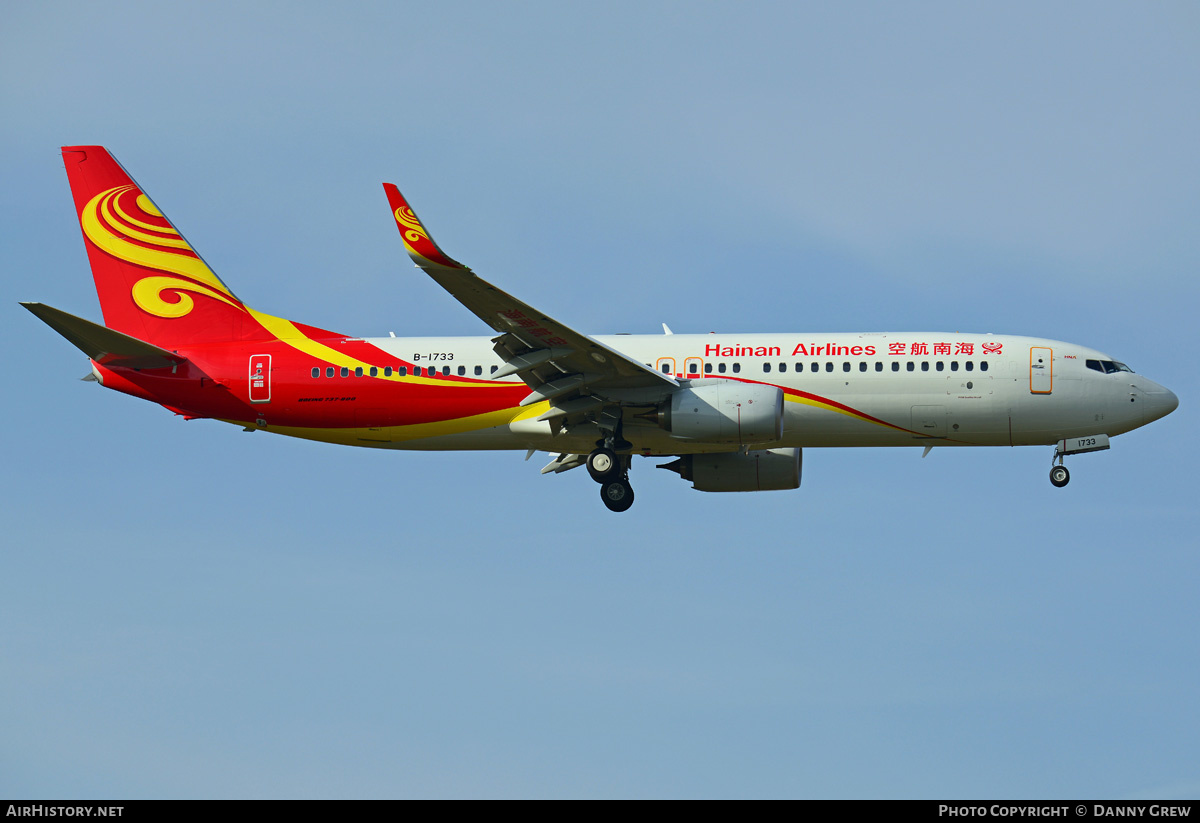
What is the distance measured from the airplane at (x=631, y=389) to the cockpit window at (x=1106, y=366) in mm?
63

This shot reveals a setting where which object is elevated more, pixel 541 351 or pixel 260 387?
pixel 541 351

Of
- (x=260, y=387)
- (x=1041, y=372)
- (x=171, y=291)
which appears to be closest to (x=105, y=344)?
(x=171, y=291)

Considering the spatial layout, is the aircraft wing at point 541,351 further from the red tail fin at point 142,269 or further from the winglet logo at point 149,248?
the winglet logo at point 149,248

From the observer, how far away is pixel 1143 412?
117 feet

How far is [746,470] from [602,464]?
4.91 meters

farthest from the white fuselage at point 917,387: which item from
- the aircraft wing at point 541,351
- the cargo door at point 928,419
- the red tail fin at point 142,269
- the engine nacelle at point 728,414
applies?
the red tail fin at point 142,269

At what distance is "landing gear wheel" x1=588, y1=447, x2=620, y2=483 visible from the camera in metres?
35.6

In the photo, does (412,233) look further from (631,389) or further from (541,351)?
(631,389)

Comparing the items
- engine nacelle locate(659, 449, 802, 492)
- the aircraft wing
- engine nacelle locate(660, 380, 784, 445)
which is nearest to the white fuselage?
engine nacelle locate(660, 380, 784, 445)

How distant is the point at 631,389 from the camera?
34.7 m

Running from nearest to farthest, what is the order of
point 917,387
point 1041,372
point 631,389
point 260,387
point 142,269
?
point 631,389 → point 917,387 → point 1041,372 → point 260,387 → point 142,269

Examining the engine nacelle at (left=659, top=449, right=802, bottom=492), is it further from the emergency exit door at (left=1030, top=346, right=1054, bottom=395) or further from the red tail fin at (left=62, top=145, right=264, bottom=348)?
the red tail fin at (left=62, top=145, right=264, bottom=348)

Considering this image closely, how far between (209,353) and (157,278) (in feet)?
11.1

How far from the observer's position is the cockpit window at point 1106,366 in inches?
1410
